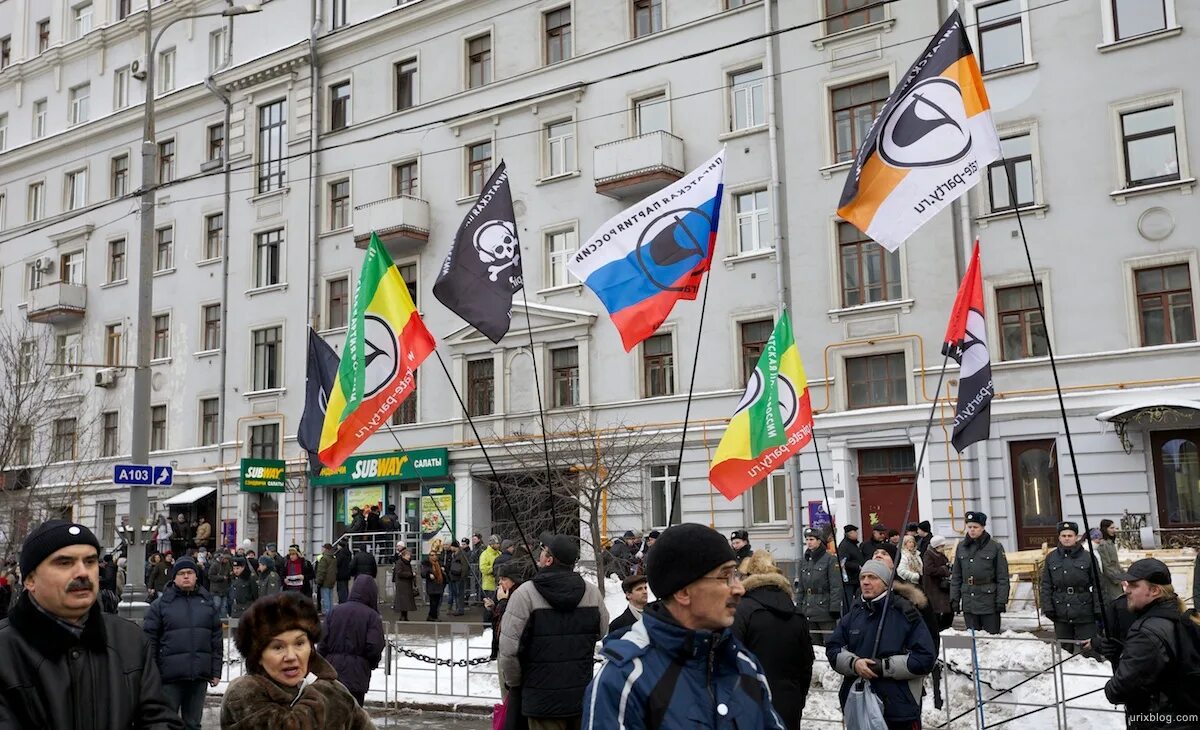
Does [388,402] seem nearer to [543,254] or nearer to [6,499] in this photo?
[543,254]

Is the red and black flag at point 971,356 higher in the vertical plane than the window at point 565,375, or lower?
lower

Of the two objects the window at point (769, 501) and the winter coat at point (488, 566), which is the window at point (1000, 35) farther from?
the winter coat at point (488, 566)

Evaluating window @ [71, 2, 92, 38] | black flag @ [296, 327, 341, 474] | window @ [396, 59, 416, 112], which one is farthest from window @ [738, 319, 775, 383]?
window @ [71, 2, 92, 38]

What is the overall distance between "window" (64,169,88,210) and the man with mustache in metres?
45.7

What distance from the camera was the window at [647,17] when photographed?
32.0 m

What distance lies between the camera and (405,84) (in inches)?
1463

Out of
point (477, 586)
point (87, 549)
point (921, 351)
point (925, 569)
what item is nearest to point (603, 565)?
point (477, 586)

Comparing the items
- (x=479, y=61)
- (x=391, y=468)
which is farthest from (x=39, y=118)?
(x=391, y=468)

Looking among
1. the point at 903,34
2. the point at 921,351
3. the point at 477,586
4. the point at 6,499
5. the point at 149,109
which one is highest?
the point at 903,34

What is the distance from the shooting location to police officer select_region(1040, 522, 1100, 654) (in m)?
14.5

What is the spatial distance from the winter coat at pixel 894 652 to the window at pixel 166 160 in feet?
133

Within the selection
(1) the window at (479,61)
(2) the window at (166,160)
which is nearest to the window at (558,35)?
(1) the window at (479,61)

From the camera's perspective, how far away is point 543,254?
33.0 metres

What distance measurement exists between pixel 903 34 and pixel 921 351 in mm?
7389
